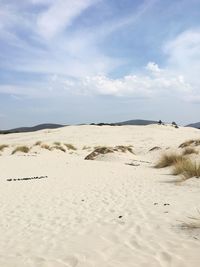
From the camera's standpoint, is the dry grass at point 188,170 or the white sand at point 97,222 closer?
the white sand at point 97,222

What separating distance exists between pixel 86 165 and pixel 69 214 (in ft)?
33.2

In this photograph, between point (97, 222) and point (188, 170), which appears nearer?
point (97, 222)

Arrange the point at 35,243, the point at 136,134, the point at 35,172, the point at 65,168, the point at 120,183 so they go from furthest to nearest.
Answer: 1. the point at 136,134
2. the point at 65,168
3. the point at 35,172
4. the point at 120,183
5. the point at 35,243

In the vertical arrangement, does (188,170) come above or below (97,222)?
above

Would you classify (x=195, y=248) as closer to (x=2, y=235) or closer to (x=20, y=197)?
(x=2, y=235)

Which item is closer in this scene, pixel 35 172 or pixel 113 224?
pixel 113 224

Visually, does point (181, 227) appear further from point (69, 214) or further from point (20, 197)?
point (20, 197)

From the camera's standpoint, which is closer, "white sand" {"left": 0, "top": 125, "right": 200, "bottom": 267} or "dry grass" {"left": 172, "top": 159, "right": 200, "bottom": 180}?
"white sand" {"left": 0, "top": 125, "right": 200, "bottom": 267}

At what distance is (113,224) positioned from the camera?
6.28 m

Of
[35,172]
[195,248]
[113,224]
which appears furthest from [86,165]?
[195,248]

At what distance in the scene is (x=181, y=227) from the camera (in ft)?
18.9

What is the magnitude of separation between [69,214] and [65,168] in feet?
30.3

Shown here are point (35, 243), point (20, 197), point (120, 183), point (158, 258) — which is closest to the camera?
point (158, 258)

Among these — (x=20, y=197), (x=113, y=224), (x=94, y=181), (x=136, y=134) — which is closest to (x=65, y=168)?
(x=94, y=181)
